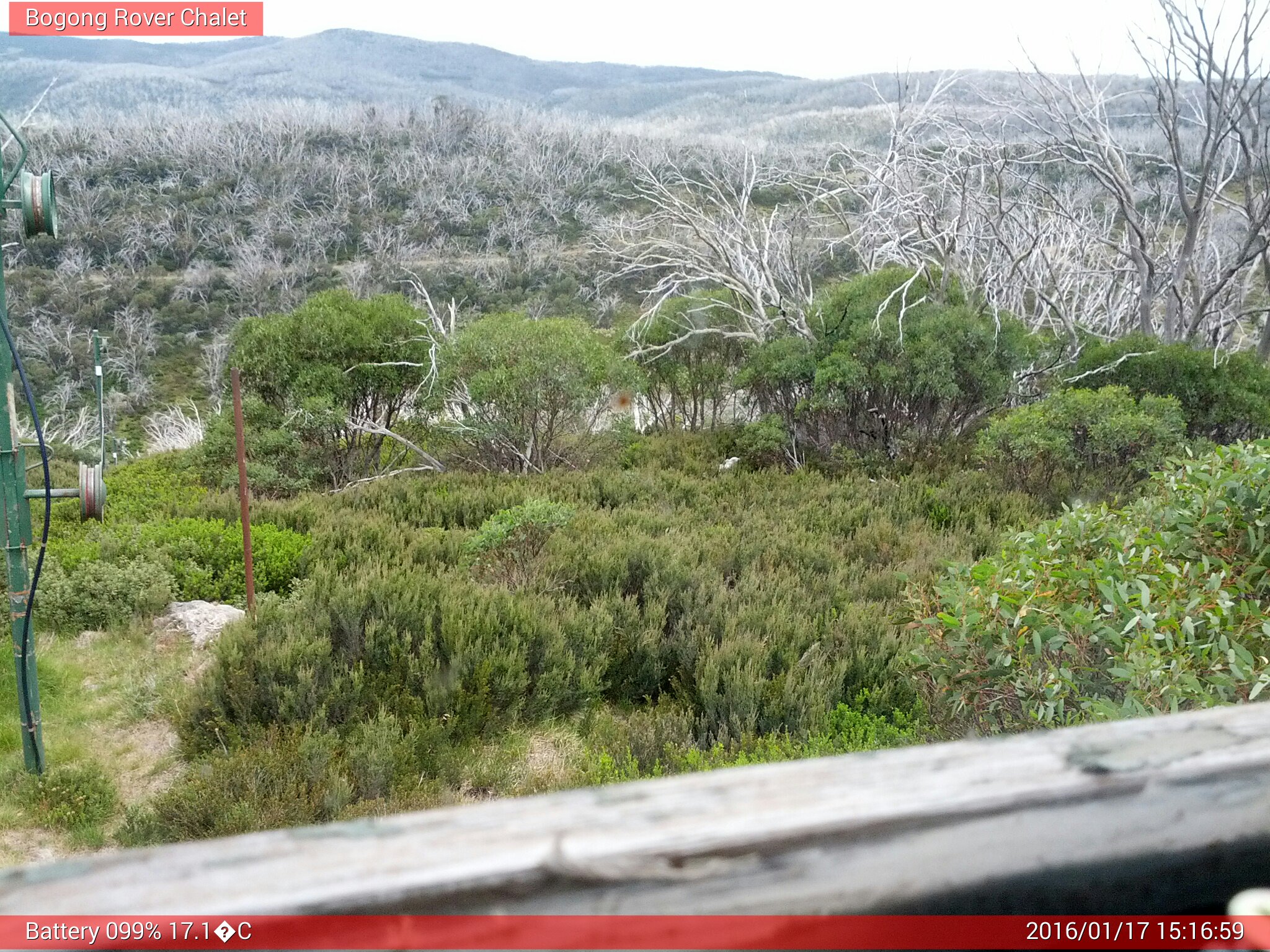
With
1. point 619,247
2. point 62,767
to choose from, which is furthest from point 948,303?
point 619,247

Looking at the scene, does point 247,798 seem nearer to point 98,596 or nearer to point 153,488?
point 98,596

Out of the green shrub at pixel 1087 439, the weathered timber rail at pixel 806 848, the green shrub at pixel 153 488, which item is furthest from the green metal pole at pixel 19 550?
the green shrub at pixel 1087 439

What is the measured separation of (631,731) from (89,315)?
30026mm

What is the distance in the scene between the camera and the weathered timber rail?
1.93ft

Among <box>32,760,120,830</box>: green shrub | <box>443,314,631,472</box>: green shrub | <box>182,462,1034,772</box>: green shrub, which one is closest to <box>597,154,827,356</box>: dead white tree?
<box>443,314,631,472</box>: green shrub

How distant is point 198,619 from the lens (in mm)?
6121

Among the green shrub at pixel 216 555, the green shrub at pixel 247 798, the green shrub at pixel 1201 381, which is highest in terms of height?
the green shrub at pixel 1201 381

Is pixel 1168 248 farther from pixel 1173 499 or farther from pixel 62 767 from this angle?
pixel 62 767

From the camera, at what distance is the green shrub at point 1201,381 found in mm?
9250

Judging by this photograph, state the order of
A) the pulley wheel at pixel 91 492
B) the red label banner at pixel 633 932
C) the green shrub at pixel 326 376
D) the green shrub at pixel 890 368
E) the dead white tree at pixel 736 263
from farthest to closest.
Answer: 1. the dead white tree at pixel 736 263
2. the green shrub at pixel 326 376
3. the green shrub at pixel 890 368
4. the pulley wheel at pixel 91 492
5. the red label banner at pixel 633 932

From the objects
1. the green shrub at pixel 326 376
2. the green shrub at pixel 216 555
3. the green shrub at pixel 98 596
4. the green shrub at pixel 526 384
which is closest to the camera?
the green shrub at pixel 98 596

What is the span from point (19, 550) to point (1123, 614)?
15.6ft

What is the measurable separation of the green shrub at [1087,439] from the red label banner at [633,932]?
28.7 ft

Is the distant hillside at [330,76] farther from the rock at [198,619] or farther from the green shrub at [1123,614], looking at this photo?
the green shrub at [1123,614]
